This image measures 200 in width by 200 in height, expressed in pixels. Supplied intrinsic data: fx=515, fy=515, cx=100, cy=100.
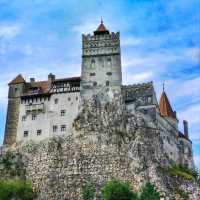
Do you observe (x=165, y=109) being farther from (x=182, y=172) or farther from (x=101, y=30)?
(x=101, y=30)

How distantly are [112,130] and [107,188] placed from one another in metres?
15.5

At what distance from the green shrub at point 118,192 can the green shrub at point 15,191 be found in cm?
1392

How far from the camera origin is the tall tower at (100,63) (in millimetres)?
94250

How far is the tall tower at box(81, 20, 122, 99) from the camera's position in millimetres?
94250

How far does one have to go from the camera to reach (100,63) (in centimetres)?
9638

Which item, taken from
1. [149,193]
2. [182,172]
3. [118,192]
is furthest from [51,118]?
[182,172]

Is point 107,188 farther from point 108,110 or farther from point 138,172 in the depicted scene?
point 108,110

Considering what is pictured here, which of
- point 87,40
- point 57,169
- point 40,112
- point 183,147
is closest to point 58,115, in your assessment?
point 40,112

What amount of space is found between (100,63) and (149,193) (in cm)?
2869

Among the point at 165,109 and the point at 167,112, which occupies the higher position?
the point at 165,109

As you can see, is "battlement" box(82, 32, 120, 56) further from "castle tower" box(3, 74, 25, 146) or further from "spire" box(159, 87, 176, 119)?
"spire" box(159, 87, 176, 119)

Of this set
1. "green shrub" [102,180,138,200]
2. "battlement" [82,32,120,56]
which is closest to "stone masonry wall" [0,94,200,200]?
"green shrub" [102,180,138,200]

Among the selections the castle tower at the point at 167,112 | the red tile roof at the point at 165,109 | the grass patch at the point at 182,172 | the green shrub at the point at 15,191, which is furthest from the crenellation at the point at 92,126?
the red tile roof at the point at 165,109

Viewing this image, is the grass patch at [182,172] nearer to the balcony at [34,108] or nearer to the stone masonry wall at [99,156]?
the stone masonry wall at [99,156]
